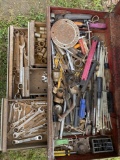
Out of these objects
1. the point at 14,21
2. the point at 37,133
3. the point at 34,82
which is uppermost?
the point at 14,21

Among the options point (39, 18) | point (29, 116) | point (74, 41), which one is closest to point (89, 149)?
point (29, 116)

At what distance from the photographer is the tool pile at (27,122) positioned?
6.28ft

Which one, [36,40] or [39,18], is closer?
[36,40]

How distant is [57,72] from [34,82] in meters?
0.29

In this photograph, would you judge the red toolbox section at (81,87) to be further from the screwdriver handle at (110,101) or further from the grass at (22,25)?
the grass at (22,25)

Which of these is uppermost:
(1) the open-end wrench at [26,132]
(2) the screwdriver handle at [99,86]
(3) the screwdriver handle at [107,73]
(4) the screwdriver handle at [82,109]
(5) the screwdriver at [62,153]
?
(3) the screwdriver handle at [107,73]

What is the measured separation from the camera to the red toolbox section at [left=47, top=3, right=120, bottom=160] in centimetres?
186

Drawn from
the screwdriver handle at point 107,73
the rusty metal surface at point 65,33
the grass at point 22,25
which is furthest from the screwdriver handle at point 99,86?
the grass at point 22,25

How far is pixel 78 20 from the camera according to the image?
2.03m

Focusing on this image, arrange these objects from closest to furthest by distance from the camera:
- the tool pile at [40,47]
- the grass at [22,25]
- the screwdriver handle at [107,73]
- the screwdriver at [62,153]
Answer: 1. the screwdriver at [62,153]
2. the screwdriver handle at [107,73]
3. the tool pile at [40,47]
4. the grass at [22,25]

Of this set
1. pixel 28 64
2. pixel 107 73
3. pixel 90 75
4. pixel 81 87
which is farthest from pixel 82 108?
pixel 28 64

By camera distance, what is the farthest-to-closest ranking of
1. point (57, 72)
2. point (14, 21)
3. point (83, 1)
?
point (83, 1)
point (14, 21)
point (57, 72)

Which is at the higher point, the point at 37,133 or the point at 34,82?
the point at 34,82

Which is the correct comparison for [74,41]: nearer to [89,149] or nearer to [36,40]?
[36,40]
